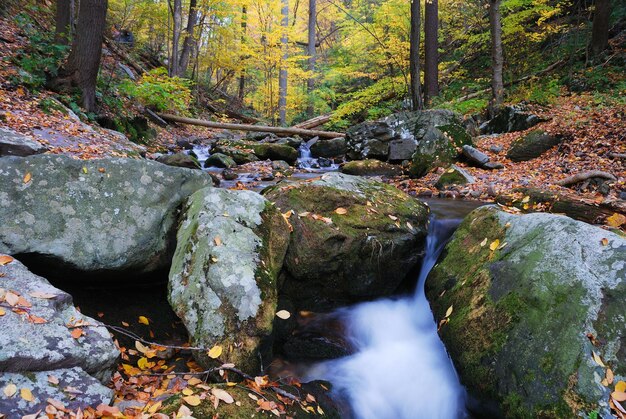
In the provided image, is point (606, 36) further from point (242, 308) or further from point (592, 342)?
point (242, 308)

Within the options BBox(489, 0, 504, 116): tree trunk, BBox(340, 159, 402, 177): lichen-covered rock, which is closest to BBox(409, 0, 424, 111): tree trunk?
BBox(489, 0, 504, 116): tree trunk

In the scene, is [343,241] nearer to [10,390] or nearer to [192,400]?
[192,400]

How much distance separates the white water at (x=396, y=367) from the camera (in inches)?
138

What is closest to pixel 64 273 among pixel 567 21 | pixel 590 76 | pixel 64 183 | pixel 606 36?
pixel 64 183

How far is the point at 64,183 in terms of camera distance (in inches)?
149

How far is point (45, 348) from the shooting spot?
2260 millimetres

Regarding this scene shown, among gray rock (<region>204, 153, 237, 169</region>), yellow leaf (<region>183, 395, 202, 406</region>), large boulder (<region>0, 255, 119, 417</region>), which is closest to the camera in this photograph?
large boulder (<region>0, 255, 119, 417</region>)

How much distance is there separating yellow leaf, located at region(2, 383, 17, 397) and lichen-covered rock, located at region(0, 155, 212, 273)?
5.64 feet

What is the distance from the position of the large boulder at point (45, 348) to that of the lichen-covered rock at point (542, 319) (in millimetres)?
2743

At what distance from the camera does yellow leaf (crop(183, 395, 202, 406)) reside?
8.01 feet

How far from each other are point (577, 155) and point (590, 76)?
17.9 ft

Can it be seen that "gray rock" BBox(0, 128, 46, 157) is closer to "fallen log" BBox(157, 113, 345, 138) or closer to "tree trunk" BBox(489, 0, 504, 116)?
"fallen log" BBox(157, 113, 345, 138)

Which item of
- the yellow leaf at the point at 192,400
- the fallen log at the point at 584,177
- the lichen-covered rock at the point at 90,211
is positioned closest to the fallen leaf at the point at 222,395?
the yellow leaf at the point at 192,400

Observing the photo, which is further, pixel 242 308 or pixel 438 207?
pixel 438 207
